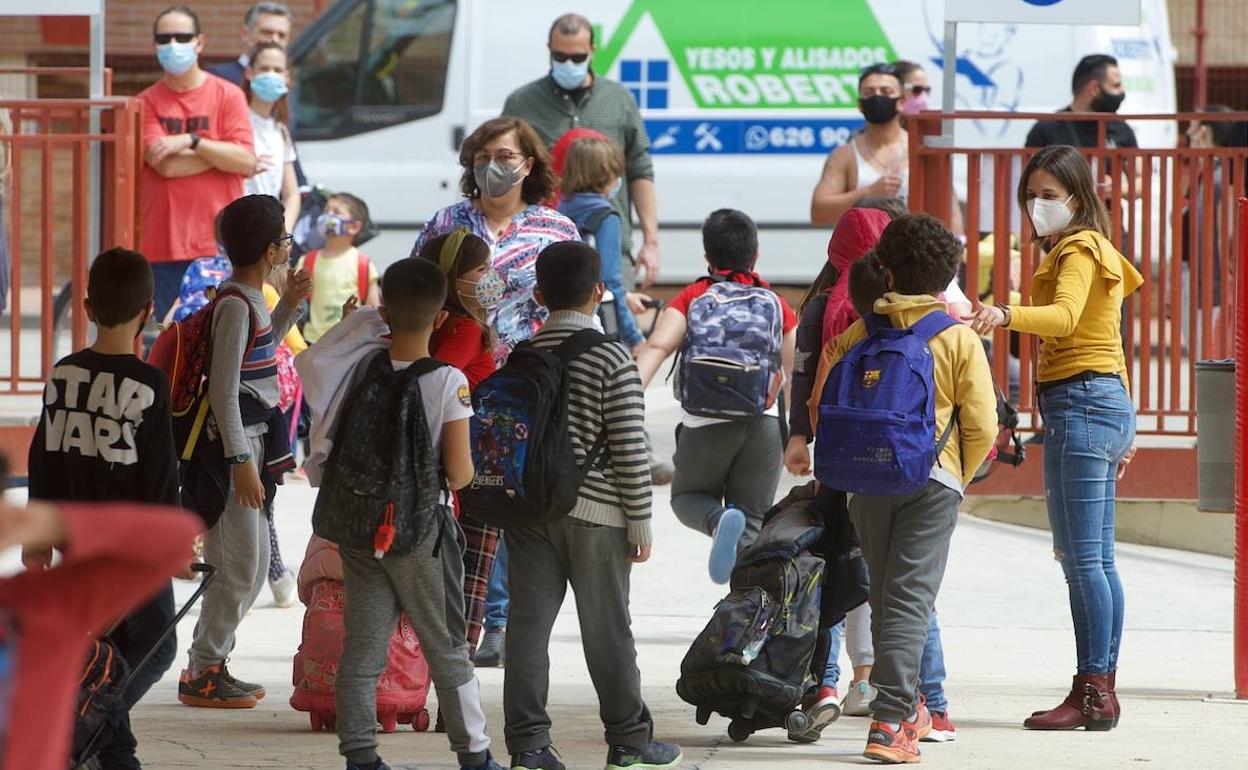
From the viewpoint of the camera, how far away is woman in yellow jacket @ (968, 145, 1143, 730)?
5.96 m

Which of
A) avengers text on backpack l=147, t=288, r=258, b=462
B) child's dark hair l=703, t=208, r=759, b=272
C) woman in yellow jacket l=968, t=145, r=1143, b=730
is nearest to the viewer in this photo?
avengers text on backpack l=147, t=288, r=258, b=462

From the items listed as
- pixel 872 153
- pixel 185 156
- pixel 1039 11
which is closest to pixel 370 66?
pixel 185 156

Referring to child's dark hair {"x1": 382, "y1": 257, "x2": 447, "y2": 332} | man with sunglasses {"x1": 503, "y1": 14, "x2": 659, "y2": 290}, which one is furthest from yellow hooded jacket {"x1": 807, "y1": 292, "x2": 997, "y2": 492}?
man with sunglasses {"x1": 503, "y1": 14, "x2": 659, "y2": 290}

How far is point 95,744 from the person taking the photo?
483 cm

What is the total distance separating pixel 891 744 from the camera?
5.43 m

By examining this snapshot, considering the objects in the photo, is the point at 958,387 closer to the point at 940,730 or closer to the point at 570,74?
the point at 940,730

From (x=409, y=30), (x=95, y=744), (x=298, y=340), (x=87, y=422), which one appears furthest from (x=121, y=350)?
(x=409, y=30)

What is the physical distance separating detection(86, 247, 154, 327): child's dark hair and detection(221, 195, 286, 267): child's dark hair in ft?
2.19

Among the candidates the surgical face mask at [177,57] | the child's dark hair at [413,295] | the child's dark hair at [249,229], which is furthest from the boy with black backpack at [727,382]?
the surgical face mask at [177,57]

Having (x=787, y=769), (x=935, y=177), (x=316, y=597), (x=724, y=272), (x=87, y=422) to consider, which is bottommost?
(x=787, y=769)

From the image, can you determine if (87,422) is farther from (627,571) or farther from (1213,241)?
(1213,241)

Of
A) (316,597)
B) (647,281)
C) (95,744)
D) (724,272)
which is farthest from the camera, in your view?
(647,281)

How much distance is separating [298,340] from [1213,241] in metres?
3.97

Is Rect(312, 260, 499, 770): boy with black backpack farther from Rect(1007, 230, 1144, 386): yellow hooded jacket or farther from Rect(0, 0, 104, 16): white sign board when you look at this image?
Rect(0, 0, 104, 16): white sign board
